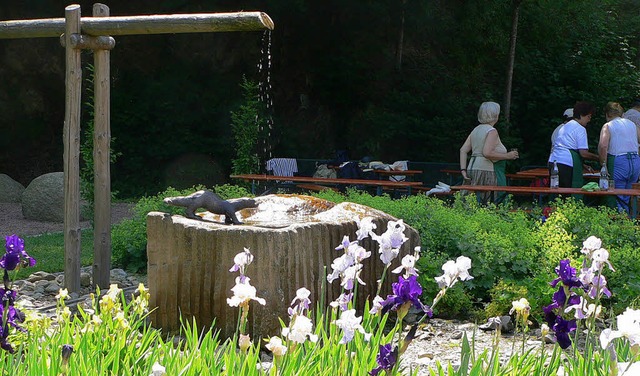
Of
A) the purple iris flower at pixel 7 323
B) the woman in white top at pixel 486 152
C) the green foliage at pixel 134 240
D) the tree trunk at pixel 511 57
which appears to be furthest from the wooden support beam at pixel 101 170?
the tree trunk at pixel 511 57

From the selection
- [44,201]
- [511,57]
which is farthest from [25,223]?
[511,57]

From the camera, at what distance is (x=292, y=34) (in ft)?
60.4

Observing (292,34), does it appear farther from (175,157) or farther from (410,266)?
(410,266)

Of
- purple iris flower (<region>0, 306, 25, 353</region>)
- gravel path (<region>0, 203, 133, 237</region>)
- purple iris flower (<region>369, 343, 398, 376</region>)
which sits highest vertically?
A: purple iris flower (<region>369, 343, 398, 376</region>)

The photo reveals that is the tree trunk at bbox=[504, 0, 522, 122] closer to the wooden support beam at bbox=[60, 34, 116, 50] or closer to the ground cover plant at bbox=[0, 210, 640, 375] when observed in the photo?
the wooden support beam at bbox=[60, 34, 116, 50]

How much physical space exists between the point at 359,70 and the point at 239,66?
2.58m

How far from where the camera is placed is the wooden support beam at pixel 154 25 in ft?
16.5

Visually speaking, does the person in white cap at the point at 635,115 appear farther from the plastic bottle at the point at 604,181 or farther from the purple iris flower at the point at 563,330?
the purple iris flower at the point at 563,330

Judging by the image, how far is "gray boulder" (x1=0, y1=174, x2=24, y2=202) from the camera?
50.9 feet

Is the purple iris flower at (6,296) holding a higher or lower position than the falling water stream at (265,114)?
lower

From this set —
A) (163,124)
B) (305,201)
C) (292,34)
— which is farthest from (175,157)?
(305,201)

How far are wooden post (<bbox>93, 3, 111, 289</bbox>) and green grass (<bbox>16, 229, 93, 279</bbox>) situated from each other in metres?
1.29

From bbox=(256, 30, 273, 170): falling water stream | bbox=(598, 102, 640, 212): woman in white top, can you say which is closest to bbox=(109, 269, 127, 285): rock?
bbox=(598, 102, 640, 212): woman in white top

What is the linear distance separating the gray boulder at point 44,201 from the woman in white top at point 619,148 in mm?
7820
